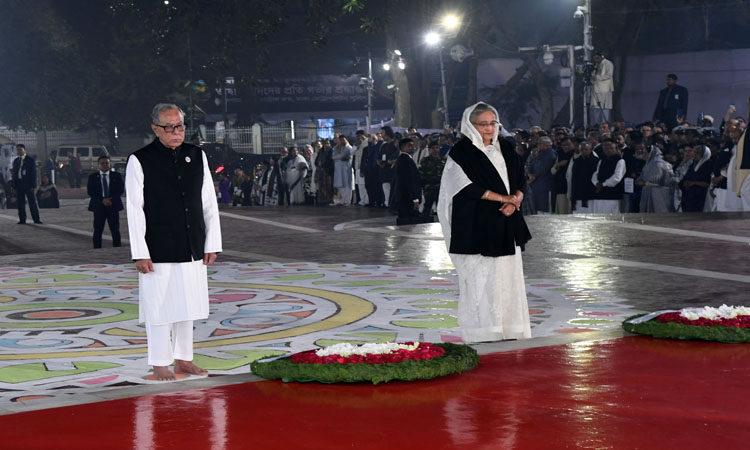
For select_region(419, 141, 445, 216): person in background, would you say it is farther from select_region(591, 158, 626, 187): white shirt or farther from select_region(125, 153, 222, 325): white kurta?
select_region(125, 153, 222, 325): white kurta

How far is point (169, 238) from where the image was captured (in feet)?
25.2

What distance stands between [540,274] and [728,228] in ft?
14.6

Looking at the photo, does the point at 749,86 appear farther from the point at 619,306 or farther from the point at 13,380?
the point at 13,380

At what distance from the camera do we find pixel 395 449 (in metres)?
5.61

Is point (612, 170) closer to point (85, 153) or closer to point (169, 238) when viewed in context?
point (169, 238)

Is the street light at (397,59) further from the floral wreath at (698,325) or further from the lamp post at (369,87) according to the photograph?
the floral wreath at (698,325)

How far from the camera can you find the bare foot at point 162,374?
7676mm

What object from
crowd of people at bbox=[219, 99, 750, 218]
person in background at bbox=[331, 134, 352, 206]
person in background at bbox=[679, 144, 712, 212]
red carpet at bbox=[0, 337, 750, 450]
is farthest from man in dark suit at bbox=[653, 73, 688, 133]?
red carpet at bbox=[0, 337, 750, 450]

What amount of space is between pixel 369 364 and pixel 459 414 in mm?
1116

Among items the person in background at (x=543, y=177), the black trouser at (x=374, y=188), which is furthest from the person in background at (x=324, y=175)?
the person in background at (x=543, y=177)

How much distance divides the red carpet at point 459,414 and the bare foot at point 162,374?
1.93 ft

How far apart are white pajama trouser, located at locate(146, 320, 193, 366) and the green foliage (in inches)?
131

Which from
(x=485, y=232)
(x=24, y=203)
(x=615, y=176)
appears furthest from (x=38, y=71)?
(x=485, y=232)

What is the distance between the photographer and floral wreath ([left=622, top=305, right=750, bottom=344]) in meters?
8.50
